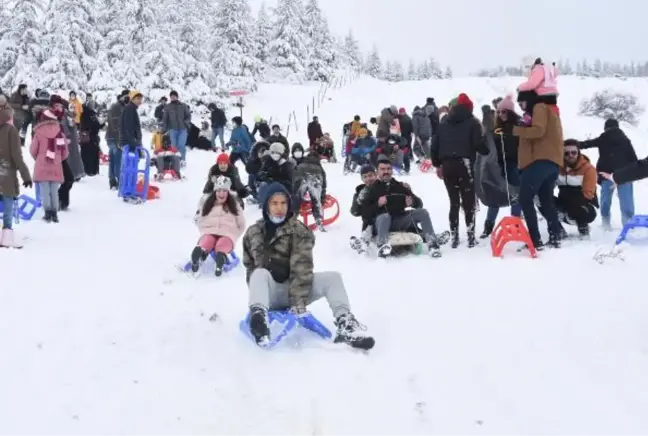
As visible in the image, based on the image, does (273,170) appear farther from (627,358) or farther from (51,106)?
(627,358)

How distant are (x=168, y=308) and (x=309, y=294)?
60.4 inches

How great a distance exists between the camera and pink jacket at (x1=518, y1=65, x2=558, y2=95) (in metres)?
7.30

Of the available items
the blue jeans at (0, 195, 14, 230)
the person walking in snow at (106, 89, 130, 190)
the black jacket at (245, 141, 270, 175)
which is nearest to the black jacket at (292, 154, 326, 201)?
the black jacket at (245, 141, 270, 175)

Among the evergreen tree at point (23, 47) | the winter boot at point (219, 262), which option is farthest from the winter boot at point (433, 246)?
the evergreen tree at point (23, 47)

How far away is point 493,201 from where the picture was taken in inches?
334

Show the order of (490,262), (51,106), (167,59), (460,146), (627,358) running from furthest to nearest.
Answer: (167,59)
(51,106)
(460,146)
(490,262)
(627,358)

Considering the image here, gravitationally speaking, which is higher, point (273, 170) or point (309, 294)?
point (273, 170)

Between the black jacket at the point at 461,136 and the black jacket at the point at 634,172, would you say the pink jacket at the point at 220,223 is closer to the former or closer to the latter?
the black jacket at the point at 461,136

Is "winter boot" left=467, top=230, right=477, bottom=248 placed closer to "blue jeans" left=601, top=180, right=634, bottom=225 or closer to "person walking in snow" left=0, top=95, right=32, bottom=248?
"blue jeans" left=601, top=180, right=634, bottom=225

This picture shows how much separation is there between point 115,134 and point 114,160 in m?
0.63

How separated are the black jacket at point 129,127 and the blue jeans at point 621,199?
8.73m

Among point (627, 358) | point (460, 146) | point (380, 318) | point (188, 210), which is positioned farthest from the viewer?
point (188, 210)

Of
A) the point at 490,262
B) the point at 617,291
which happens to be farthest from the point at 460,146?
the point at 617,291

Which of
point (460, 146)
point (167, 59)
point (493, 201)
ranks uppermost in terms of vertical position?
point (167, 59)
